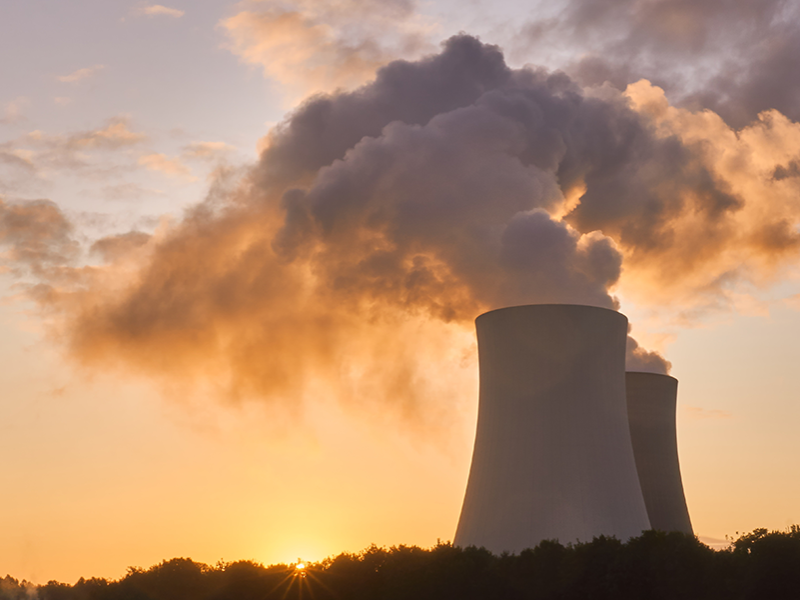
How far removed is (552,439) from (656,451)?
761cm

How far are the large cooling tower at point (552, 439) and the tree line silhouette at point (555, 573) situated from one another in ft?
1.66

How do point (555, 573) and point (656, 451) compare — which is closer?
point (555, 573)

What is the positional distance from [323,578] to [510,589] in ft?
15.2

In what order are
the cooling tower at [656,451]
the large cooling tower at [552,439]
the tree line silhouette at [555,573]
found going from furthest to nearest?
the cooling tower at [656,451], the large cooling tower at [552,439], the tree line silhouette at [555,573]

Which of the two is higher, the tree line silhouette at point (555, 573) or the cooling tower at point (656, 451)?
the cooling tower at point (656, 451)

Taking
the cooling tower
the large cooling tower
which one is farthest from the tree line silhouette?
the cooling tower

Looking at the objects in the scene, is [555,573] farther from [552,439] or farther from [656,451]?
[656,451]

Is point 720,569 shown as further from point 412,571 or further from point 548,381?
point 412,571

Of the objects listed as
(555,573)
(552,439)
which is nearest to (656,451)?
(552,439)

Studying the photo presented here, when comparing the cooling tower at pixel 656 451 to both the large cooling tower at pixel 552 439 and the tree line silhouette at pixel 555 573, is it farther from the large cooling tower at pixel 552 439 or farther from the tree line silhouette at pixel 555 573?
the tree line silhouette at pixel 555 573

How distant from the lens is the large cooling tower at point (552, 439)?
17312 mm

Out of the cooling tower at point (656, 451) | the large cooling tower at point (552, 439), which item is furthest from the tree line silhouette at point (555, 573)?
the cooling tower at point (656, 451)

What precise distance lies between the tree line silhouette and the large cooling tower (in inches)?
19.9

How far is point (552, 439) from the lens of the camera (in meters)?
17.6
